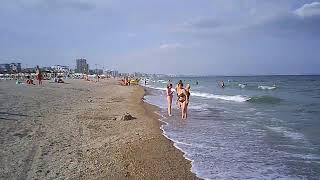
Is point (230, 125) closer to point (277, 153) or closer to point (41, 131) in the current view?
point (277, 153)

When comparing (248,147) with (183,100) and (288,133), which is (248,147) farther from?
(183,100)

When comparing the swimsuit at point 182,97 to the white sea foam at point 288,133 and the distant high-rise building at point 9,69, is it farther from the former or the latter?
the distant high-rise building at point 9,69

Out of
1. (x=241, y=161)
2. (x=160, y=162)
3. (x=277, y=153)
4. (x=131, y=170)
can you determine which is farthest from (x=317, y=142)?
(x=131, y=170)

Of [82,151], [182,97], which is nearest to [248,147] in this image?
[82,151]

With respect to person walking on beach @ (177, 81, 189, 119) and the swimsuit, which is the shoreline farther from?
the swimsuit

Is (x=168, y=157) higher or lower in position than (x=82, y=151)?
lower

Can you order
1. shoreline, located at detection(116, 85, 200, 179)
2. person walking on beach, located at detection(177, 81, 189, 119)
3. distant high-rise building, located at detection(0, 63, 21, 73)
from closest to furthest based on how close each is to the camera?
shoreline, located at detection(116, 85, 200, 179), person walking on beach, located at detection(177, 81, 189, 119), distant high-rise building, located at detection(0, 63, 21, 73)

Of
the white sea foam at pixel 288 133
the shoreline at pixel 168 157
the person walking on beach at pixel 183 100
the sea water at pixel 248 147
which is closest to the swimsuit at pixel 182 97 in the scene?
the person walking on beach at pixel 183 100

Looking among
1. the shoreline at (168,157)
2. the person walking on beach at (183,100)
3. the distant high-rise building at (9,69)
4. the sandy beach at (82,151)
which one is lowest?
the shoreline at (168,157)

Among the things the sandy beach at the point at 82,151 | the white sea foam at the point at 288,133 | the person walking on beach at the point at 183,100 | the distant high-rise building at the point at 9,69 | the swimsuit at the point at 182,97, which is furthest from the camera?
the distant high-rise building at the point at 9,69

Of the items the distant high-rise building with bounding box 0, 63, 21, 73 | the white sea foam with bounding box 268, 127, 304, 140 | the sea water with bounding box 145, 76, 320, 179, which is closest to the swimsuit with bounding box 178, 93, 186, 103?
the sea water with bounding box 145, 76, 320, 179

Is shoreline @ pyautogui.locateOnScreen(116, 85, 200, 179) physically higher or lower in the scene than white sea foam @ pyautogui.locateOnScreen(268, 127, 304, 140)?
higher

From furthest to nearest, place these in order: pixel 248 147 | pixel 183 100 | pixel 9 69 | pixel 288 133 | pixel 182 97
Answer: pixel 9 69
pixel 182 97
pixel 183 100
pixel 288 133
pixel 248 147

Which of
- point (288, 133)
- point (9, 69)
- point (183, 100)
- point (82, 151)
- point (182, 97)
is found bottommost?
point (288, 133)
